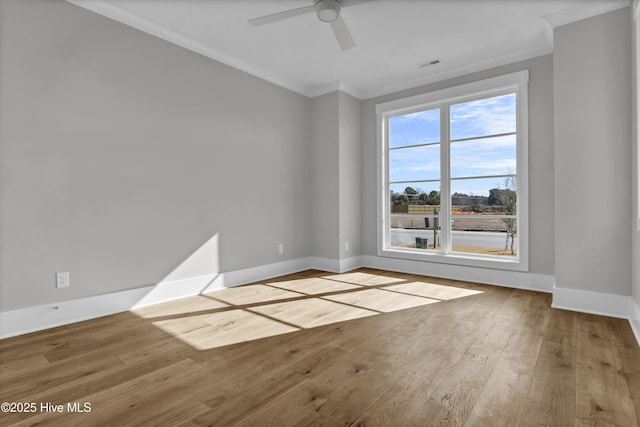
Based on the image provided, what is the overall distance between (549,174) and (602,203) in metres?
0.80

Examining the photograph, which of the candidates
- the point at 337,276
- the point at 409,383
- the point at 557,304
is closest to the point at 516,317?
the point at 557,304

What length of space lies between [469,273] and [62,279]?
13.8ft

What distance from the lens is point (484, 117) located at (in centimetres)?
409

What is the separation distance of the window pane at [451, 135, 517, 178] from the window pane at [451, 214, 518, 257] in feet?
1.89

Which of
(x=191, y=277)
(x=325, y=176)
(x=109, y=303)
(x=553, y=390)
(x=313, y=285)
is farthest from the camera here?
(x=325, y=176)

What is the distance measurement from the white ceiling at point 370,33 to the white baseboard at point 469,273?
2.48 meters

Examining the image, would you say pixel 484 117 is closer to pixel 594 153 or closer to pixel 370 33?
pixel 594 153

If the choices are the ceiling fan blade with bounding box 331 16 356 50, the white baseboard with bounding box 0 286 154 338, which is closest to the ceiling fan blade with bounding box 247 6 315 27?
the ceiling fan blade with bounding box 331 16 356 50

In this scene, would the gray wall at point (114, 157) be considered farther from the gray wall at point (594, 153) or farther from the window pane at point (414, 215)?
the gray wall at point (594, 153)

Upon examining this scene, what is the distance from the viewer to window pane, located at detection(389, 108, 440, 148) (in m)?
4.52

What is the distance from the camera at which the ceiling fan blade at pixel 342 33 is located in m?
2.79

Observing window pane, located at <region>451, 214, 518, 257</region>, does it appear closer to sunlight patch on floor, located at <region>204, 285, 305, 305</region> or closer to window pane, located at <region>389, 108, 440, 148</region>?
window pane, located at <region>389, 108, 440, 148</region>

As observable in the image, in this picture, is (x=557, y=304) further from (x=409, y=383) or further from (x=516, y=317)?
(x=409, y=383)

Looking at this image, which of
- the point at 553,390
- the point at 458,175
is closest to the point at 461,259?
the point at 458,175
